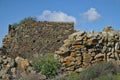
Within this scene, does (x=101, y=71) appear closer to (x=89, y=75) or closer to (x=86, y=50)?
(x=89, y=75)

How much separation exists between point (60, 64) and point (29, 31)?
265 inches

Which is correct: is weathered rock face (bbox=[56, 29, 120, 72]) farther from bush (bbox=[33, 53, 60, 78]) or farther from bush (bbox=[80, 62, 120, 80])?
bush (bbox=[80, 62, 120, 80])

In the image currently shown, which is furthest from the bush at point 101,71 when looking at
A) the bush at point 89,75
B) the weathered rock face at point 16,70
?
the weathered rock face at point 16,70

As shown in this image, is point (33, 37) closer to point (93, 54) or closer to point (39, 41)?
point (39, 41)

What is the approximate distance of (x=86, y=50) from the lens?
53.7 feet

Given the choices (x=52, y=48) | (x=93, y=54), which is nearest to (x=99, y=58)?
(x=93, y=54)

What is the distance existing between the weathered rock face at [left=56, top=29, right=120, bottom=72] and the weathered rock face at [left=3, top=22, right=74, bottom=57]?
5.85 metres

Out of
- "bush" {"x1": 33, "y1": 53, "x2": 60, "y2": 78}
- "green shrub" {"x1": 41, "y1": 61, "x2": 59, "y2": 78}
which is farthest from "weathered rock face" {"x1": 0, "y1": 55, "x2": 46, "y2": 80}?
"green shrub" {"x1": 41, "y1": 61, "x2": 59, "y2": 78}

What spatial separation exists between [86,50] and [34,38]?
21.8 feet

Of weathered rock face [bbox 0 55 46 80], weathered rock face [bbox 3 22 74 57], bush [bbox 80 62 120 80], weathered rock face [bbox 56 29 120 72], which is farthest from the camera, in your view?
weathered rock face [bbox 3 22 74 57]

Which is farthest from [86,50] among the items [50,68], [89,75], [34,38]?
[34,38]

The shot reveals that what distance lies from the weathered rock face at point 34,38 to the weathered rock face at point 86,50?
585cm

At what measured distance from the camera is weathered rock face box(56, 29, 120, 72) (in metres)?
16.1

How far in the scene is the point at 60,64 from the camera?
1614cm
